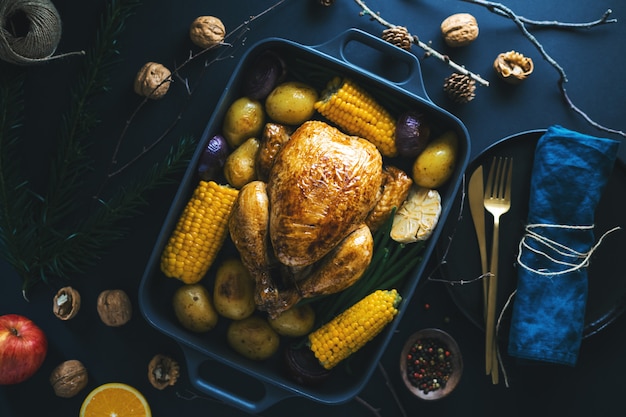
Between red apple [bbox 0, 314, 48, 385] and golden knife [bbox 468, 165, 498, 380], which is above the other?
golden knife [bbox 468, 165, 498, 380]

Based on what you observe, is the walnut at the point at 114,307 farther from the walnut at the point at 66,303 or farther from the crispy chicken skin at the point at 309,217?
the crispy chicken skin at the point at 309,217

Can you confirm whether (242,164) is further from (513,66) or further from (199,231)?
(513,66)

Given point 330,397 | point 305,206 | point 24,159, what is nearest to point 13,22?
point 24,159

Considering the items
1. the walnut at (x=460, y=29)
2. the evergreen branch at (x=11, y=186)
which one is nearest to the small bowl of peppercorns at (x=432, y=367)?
the walnut at (x=460, y=29)

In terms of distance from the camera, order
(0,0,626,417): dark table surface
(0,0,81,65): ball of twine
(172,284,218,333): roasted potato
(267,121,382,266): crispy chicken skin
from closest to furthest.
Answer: (267,121,382,266): crispy chicken skin < (0,0,81,65): ball of twine < (172,284,218,333): roasted potato < (0,0,626,417): dark table surface

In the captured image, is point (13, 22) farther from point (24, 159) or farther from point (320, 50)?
point (320, 50)

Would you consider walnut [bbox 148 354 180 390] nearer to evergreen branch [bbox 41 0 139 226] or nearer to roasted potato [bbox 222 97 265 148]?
evergreen branch [bbox 41 0 139 226]

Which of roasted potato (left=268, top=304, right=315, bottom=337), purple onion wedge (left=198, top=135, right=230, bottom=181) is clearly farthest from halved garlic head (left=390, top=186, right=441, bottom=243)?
purple onion wedge (left=198, top=135, right=230, bottom=181)
